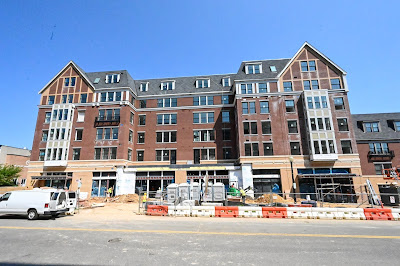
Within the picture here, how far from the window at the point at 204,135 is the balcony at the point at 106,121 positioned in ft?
44.0

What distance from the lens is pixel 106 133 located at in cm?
3466

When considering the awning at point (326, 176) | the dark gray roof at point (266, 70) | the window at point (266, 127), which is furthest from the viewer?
the dark gray roof at point (266, 70)

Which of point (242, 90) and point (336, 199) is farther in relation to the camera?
point (242, 90)

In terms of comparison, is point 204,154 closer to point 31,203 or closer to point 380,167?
point 31,203

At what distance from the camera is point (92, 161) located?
1312 inches

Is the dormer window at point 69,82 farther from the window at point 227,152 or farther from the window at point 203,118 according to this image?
the window at point 227,152

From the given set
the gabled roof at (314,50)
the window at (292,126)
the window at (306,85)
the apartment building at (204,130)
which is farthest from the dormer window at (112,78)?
the window at (306,85)

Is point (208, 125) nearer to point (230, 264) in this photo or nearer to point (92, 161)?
point (92, 161)

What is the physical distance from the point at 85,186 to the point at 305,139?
34606mm

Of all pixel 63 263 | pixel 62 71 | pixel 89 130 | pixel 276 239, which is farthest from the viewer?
pixel 62 71

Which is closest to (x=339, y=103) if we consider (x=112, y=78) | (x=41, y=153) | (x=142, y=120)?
(x=142, y=120)

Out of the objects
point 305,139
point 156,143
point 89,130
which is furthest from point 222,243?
point 89,130

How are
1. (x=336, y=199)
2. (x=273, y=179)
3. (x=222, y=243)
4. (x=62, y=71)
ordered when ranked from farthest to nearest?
(x=62, y=71), (x=273, y=179), (x=336, y=199), (x=222, y=243)

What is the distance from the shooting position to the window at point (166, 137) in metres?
36.5
